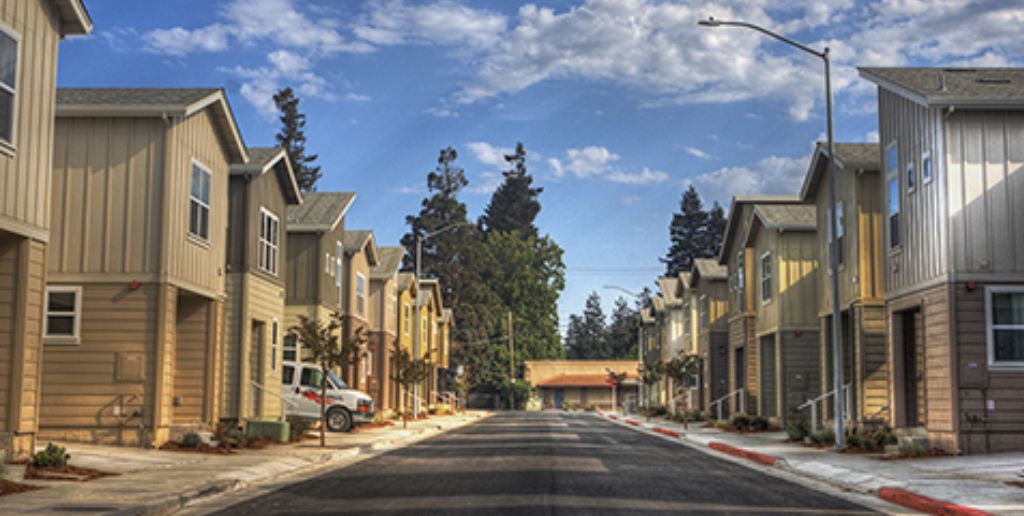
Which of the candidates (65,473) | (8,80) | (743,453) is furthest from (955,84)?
(65,473)

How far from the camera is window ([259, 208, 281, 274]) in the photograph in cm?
3023

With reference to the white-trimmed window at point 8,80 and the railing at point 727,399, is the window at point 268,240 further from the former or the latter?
the railing at point 727,399

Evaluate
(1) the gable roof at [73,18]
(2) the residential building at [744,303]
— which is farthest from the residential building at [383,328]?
(1) the gable roof at [73,18]

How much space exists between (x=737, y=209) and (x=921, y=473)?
25.3 metres

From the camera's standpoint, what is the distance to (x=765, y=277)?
39.0 m

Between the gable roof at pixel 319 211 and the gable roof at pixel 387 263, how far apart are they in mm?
9939

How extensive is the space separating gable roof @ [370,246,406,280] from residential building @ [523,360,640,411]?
169 feet

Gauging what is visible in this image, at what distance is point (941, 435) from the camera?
2200cm

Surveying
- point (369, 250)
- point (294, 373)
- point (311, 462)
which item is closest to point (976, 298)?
point (311, 462)

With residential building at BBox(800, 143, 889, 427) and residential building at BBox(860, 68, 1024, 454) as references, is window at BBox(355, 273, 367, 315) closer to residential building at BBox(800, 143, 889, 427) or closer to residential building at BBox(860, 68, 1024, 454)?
residential building at BBox(800, 143, 889, 427)

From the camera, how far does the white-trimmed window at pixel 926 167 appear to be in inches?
891

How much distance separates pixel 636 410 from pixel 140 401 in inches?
2279

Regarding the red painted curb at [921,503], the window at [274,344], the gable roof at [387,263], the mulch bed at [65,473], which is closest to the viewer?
the red painted curb at [921,503]

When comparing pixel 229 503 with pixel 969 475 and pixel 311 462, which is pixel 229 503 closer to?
pixel 311 462
